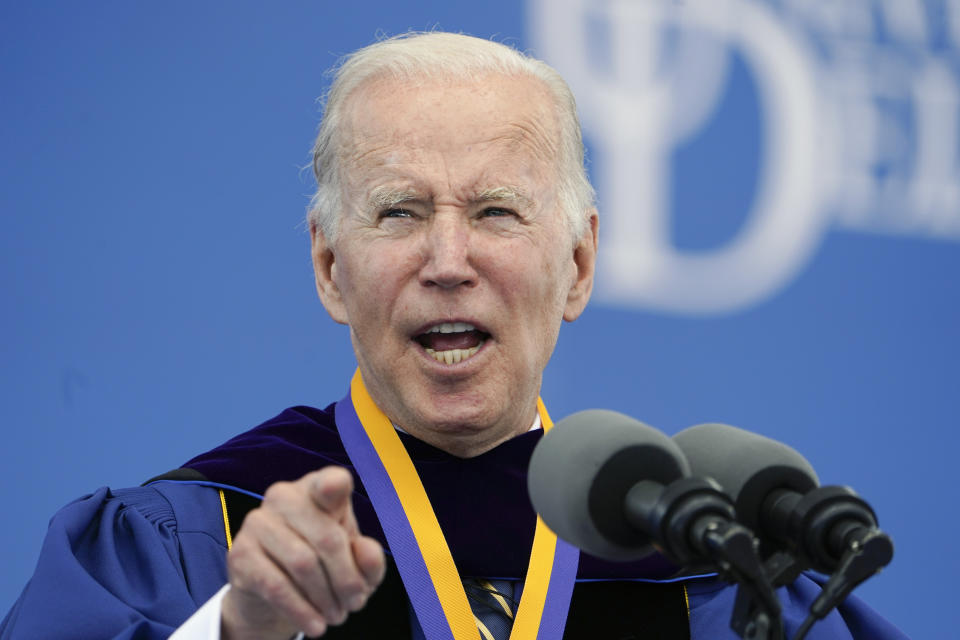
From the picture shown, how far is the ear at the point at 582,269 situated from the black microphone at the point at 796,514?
3.44 ft

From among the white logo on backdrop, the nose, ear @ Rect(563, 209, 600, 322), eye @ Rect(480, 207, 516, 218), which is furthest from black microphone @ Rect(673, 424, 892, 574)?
the white logo on backdrop

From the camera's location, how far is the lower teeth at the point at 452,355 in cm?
194

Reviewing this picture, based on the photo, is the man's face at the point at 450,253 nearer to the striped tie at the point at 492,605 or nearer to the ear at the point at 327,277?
the ear at the point at 327,277

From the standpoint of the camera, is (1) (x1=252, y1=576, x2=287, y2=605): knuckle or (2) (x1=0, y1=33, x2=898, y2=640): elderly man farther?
(2) (x1=0, y1=33, x2=898, y2=640): elderly man

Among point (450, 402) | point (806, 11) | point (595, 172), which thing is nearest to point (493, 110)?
point (450, 402)

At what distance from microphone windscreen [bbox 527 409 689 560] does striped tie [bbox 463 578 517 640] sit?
865 mm

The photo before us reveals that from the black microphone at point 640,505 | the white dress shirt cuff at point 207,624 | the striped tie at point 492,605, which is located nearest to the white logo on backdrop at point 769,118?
the striped tie at point 492,605

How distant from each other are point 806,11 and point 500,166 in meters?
2.06

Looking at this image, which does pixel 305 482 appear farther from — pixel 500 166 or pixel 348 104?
pixel 348 104

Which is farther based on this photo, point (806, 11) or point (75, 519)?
point (806, 11)

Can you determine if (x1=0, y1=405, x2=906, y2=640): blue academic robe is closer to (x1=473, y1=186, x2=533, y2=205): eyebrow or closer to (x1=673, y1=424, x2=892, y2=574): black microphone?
(x1=473, y1=186, x2=533, y2=205): eyebrow

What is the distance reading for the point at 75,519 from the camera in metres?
1.86

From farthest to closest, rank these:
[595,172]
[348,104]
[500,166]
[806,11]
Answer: [806,11] → [595,172] → [348,104] → [500,166]

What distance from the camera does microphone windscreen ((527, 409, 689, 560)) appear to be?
105 centimetres
